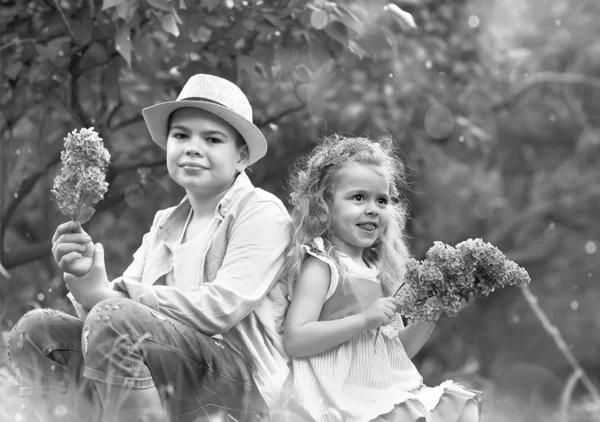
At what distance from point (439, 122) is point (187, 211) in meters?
2.57

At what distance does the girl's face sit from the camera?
2.79 m

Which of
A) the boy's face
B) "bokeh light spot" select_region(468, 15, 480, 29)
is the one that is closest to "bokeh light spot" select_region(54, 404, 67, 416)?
the boy's face

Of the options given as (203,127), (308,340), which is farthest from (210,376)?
(203,127)

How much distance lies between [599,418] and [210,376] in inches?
44.9

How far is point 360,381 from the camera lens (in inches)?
106

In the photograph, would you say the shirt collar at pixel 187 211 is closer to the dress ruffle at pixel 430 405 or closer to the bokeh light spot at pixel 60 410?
the bokeh light spot at pixel 60 410

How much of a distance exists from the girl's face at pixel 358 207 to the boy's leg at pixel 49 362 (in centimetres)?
83

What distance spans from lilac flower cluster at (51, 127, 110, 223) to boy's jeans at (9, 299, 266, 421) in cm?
27

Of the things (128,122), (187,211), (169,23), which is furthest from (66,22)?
(187,211)

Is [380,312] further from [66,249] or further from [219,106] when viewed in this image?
[66,249]

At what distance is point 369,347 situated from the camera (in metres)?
2.73

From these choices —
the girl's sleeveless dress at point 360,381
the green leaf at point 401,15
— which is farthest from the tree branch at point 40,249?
the girl's sleeveless dress at point 360,381

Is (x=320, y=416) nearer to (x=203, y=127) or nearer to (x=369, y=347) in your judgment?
(x=369, y=347)

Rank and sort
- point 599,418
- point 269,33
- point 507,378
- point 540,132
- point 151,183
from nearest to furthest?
point 599,418, point 269,33, point 151,183, point 507,378, point 540,132
